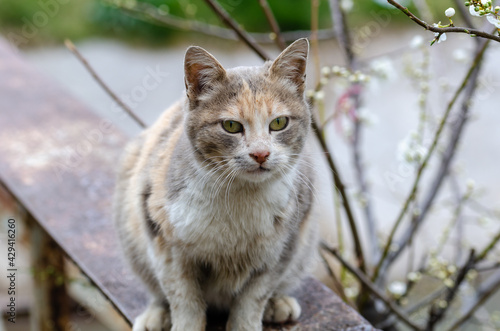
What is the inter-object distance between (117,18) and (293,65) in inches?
191

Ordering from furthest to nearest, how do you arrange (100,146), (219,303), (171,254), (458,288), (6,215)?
(6,215)
(100,146)
(458,288)
(219,303)
(171,254)

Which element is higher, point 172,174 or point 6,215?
point 172,174

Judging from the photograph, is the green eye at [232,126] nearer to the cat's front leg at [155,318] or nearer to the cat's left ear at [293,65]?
the cat's left ear at [293,65]

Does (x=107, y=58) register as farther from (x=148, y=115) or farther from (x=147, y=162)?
(x=147, y=162)

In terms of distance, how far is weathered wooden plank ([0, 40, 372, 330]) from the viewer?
1.96 metres

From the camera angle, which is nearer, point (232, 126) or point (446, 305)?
point (232, 126)

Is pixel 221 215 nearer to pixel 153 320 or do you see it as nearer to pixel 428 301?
pixel 153 320

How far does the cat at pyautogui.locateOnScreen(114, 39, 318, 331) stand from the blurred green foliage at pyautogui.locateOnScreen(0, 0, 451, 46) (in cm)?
394

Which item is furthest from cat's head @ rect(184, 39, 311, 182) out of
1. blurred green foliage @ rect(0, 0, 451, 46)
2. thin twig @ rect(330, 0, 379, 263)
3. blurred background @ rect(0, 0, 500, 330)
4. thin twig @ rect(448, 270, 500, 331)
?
blurred green foliage @ rect(0, 0, 451, 46)

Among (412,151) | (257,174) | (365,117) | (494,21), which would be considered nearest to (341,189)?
(412,151)

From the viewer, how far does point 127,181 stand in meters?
2.06

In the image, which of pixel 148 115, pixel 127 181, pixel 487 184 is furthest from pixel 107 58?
pixel 127 181

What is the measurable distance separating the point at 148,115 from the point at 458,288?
346cm

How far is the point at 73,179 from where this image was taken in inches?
100
